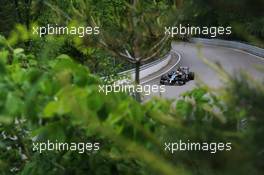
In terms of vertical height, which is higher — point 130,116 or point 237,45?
point 130,116

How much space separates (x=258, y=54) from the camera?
49.2m

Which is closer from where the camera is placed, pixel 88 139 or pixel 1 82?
pixel 1 82

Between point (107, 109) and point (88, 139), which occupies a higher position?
point (107, 109)

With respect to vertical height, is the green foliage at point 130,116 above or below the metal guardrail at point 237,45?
above

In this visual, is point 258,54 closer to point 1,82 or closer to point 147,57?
point 147,57

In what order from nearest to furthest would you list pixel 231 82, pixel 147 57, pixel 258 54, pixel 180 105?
pixel 231 82 < pixel 180 105 < pixel 147 57 < pixel 258 54

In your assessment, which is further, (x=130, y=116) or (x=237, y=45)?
(x=237, y=45)

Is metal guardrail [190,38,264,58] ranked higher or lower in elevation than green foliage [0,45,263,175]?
lower

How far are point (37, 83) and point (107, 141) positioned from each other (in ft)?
2.93

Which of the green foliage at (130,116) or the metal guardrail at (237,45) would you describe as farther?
the metal guardrail at (237,45)

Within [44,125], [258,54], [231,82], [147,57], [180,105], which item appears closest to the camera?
[231,82]

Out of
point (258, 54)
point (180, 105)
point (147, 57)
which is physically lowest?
point (258, 54)

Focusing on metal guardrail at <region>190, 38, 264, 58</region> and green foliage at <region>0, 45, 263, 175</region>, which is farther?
metal guardrail at <region>190, 38, 264, 58</region>

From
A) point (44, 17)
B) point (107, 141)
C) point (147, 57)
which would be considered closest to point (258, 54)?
point (44, 17)
